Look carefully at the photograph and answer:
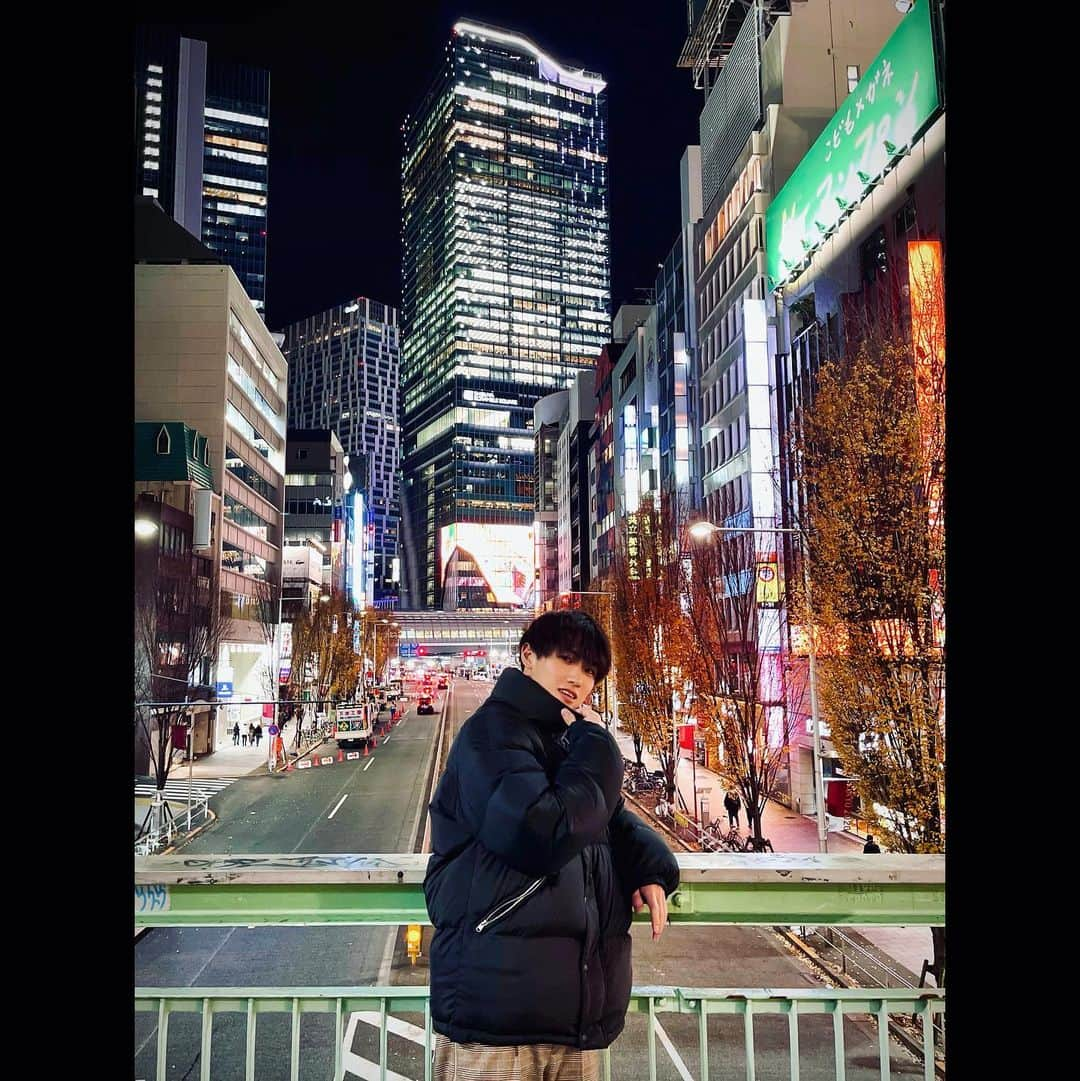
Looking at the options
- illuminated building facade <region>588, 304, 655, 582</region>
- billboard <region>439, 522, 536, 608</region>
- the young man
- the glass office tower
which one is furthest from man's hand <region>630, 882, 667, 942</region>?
the glass office tower

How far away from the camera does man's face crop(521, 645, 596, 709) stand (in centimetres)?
256

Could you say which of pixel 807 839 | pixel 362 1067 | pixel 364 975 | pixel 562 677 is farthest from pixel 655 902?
pixel 807 839

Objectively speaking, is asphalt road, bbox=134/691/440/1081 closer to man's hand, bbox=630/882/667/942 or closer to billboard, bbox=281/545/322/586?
man's hand, bbox=630/882/667/942

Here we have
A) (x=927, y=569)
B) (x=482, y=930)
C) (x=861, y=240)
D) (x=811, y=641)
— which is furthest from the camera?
(x=861, y=240)

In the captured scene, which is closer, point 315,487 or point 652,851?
point 652,851

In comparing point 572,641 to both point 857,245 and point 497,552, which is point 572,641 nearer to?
point 857,245

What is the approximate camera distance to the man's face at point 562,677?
2.56 meters

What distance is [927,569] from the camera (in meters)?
13.2

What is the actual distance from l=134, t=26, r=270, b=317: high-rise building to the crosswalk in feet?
416

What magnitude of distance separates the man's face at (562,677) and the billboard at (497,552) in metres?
145

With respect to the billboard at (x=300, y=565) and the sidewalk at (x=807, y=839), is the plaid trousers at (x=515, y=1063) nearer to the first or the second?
the sidewalk at (x=807, y=839)
